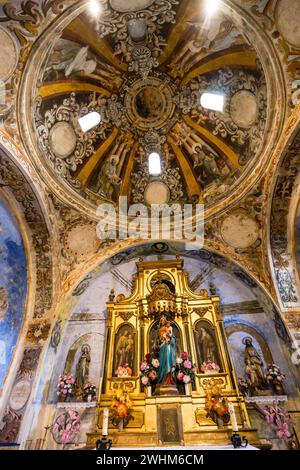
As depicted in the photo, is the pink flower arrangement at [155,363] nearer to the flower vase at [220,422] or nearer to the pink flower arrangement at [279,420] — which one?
the flower vase at [220,422]

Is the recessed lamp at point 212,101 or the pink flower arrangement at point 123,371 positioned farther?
the recessed lamp at point 212,101

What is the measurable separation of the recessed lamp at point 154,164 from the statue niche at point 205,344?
22.6ft

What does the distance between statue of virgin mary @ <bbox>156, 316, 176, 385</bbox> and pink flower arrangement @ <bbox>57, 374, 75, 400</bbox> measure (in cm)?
309

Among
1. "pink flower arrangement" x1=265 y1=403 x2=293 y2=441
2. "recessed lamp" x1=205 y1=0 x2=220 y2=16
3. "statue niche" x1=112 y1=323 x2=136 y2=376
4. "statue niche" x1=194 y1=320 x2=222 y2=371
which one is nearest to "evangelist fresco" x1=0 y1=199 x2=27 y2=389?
"statue niche" x1=112 y1=323 x2=136 y2=376

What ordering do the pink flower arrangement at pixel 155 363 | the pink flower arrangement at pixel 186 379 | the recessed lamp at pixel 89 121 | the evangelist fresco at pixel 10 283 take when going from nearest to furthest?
the pink flower arrangement at pixel 186 379
the pink flower arrangement at pixel 155 363
the evangelist fresco at pixel 10 283
the recessed lamp at pixel 89 121

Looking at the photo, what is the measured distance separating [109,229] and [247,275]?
6082 mm

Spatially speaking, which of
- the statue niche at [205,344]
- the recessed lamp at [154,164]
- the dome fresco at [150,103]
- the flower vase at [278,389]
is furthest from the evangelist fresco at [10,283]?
the flower vase at [278,389]

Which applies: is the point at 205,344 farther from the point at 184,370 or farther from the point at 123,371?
the point at 123,371

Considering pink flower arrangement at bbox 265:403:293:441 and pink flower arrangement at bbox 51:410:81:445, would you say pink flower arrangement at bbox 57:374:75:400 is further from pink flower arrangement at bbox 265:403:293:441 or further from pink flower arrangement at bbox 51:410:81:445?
pink flower arrangement at bbox 265:403:293:441

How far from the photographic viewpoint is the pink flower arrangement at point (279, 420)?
25.8ft

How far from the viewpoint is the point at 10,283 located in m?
9.95

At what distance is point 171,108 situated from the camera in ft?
39.1

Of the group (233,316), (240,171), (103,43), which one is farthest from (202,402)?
(103,43)

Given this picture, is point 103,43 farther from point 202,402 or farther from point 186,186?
point 202,402
